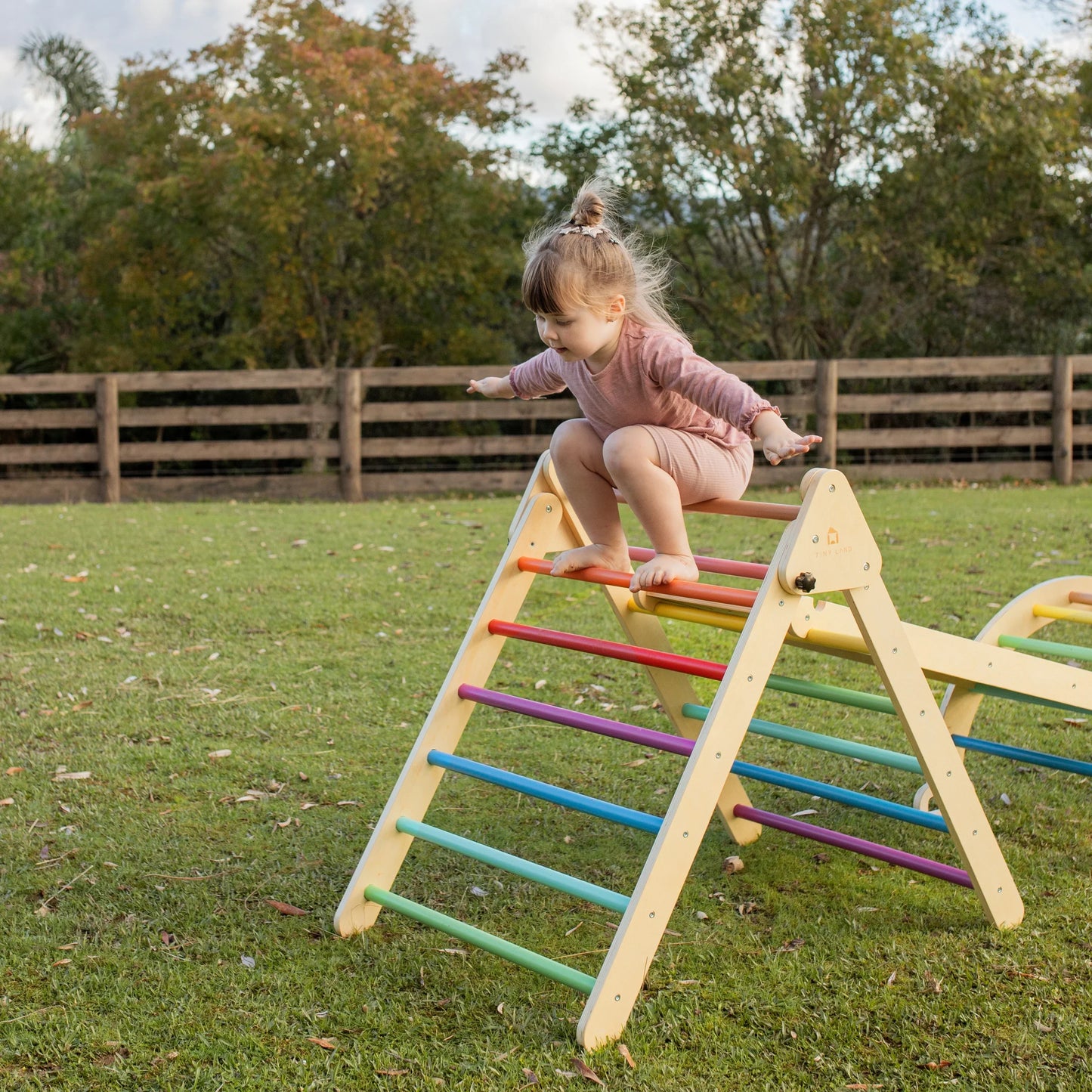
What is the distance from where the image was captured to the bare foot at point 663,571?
8.79ft

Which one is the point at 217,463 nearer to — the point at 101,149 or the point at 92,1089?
the point at 101,149

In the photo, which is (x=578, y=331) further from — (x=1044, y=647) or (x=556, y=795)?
(x=1044, y=647)

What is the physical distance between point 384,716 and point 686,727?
1.59m

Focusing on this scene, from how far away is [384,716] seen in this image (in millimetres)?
4500

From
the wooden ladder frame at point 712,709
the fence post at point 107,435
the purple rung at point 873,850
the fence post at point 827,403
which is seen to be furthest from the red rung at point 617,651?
the fence post at point 107,435

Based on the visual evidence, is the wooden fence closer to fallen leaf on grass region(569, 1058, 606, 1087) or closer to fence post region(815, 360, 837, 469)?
A: fence post region(815, 360, 837, 469)

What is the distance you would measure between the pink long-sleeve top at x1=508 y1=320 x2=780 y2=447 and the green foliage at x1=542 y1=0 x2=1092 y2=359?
10739 mm

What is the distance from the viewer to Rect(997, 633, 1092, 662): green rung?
333cm

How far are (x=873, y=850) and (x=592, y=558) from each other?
1004 millimetres

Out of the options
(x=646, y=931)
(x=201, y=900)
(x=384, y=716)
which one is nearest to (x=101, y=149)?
(x=384, y=716)

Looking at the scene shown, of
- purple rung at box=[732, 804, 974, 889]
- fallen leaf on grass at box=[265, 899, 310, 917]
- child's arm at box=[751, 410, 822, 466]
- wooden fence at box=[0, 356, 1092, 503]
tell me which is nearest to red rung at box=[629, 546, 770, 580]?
child's arm at box=[751, 410, 822, 466]

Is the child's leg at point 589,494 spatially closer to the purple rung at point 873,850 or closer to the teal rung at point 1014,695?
the purple rung at point 873,850

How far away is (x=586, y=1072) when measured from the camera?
225cm

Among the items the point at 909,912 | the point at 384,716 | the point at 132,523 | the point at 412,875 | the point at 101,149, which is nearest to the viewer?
the point at 909,912
